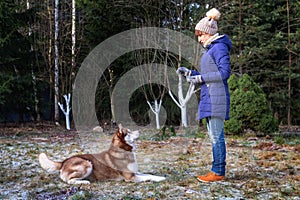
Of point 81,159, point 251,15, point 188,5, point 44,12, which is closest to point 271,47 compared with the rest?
point 251,15

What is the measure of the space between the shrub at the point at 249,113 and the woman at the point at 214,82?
433 cm

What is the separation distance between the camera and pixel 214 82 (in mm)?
3273

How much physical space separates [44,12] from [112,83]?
3899 millimetres

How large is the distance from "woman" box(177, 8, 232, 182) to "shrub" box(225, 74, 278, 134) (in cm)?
433

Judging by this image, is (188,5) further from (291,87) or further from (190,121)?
(291,87)

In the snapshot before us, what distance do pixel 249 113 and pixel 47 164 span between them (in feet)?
17.3

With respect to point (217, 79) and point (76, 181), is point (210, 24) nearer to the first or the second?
point (217, 79)

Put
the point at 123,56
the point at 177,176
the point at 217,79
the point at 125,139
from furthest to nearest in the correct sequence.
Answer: the point at 123,56 → the point at 177,176 → the point at 125,139 → the point at 217,79

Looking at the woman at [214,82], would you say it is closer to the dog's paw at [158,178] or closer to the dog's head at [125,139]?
the dog's paw at [158,178]

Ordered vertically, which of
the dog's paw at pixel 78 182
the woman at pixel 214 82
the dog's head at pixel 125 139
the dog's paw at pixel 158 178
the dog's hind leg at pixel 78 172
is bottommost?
the dog's paw at pixel 158 178

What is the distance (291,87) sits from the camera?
1284 cm

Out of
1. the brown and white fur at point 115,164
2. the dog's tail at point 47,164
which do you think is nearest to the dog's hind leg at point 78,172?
the brown and white fur at point 115,164

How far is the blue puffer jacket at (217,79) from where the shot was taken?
10.6 feet

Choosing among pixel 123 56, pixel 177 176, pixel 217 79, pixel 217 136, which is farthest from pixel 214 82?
pixel 123 56
